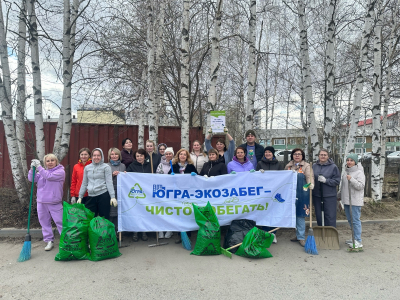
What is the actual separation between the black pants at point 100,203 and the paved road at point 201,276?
75cm

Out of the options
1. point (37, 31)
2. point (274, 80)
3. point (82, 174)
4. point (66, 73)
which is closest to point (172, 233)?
point (82, 174)

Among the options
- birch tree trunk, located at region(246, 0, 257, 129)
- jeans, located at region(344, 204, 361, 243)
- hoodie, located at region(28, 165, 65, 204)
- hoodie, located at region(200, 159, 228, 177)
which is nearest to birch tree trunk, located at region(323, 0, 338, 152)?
birch tree trunk, located at region(246, 0, 257, 129)

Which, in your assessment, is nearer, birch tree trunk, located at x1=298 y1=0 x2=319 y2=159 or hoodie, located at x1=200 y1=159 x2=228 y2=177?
hoodie, located at x1=200 y1=159 x2=228 y2=177

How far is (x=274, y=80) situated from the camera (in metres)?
16.4

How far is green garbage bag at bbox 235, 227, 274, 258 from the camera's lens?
12.9 ft

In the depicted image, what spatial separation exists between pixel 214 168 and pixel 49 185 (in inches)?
114

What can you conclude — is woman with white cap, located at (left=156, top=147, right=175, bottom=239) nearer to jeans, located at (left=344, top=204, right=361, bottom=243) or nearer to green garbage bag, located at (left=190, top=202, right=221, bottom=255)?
green garbage bag, located at (left=190, top=202, right=221, bottom=255)

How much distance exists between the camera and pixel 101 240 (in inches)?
151

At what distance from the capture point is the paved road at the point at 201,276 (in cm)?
303

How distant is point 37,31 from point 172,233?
17.3 ft

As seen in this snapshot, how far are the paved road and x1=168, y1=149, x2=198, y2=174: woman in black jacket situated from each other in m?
1.39

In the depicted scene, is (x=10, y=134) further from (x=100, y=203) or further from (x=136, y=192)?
(x=136, y=192)

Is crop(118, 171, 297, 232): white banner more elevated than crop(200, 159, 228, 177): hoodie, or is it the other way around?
crop(200, 159, 228, 177): hoodie

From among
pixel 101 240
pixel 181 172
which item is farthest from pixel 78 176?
pixel 181 172
